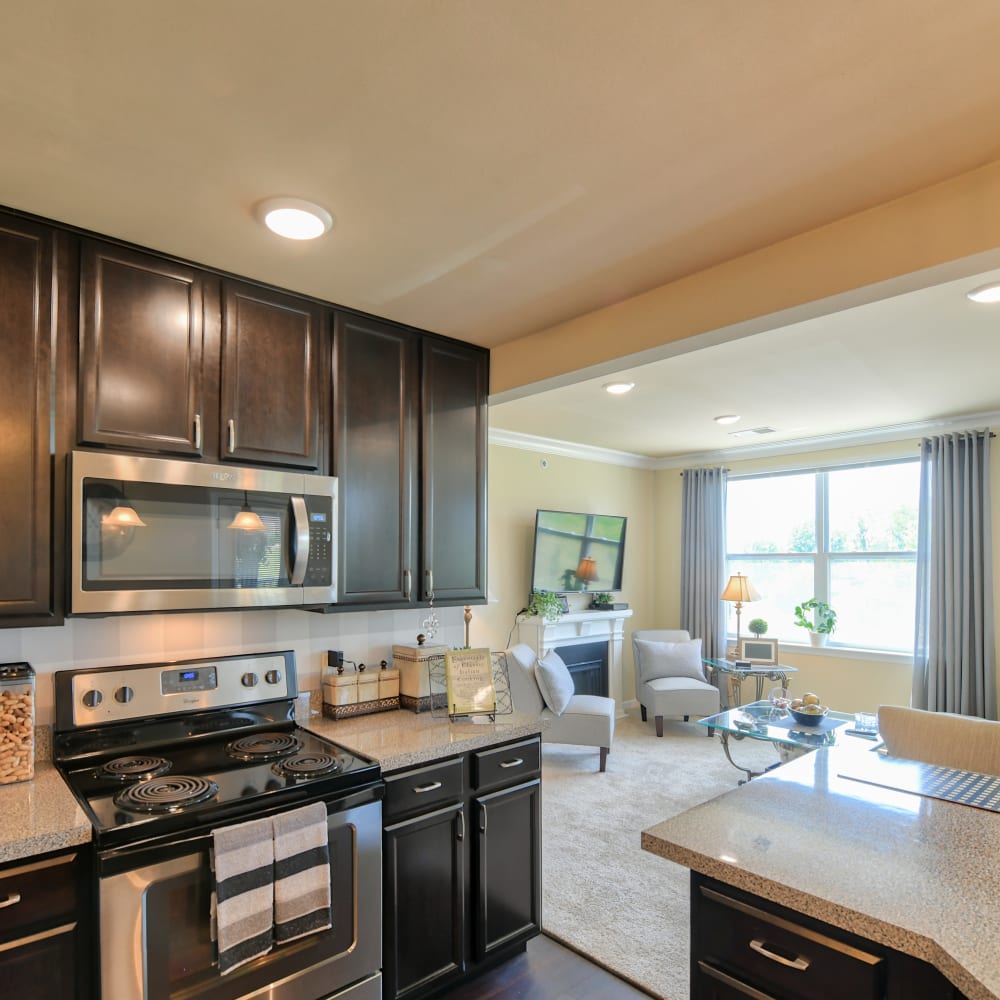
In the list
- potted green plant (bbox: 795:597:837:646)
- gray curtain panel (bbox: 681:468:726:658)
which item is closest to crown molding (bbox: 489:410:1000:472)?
gray curtain panel (bbox: 681:468:726:658)

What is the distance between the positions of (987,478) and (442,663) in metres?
4.48

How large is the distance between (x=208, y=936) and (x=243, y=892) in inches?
5.0

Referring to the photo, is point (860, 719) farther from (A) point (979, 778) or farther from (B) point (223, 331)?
(B) point (223, 331)

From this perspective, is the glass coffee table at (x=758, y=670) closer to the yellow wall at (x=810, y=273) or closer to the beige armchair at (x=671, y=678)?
the beige armchair at (x=671, y=678)

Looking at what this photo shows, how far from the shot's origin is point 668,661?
5973mm

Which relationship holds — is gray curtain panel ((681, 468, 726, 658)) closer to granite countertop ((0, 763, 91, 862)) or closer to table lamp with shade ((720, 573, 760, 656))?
table lamp with shade ((720, 573, 760, 656))

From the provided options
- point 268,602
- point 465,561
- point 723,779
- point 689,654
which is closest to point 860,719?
point 723,779

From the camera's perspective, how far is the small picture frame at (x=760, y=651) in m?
5.72

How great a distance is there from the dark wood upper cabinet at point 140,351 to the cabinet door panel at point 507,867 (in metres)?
1.59

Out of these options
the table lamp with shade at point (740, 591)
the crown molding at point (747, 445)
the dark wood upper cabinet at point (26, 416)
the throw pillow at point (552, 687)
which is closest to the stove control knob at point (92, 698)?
the dark wood upper cabinet at point (26, 416)

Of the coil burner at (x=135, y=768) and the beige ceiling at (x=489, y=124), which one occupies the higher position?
the beige ceiling at (x=489, y=124)

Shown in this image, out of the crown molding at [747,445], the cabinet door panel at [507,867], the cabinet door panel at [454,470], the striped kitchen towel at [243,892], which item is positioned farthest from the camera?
the crown molding at [747,445]

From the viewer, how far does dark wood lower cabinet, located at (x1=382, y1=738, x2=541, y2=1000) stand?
209cm

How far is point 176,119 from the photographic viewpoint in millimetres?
1444
